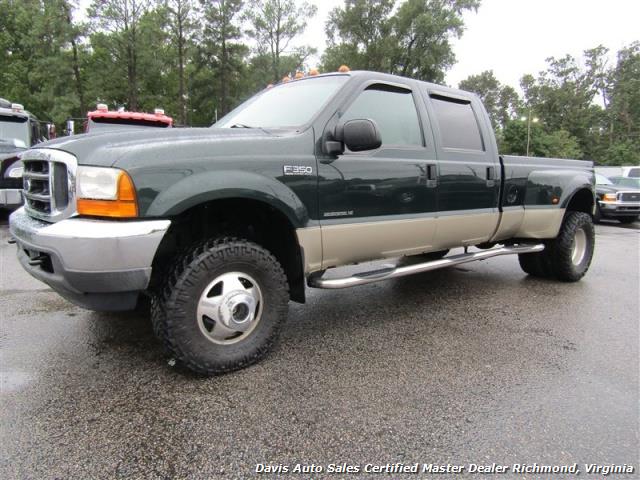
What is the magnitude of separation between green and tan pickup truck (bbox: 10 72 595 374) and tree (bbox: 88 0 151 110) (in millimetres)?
26034

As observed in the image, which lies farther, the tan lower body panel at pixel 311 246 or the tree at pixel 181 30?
the tree at pixel 181 30

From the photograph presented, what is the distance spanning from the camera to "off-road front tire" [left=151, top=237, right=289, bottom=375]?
2.38 meters

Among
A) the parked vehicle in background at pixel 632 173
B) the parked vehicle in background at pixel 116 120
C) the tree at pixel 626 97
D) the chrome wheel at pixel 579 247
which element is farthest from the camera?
the tree at pixel 626 97

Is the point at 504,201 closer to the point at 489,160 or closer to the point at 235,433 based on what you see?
the point at 489,160

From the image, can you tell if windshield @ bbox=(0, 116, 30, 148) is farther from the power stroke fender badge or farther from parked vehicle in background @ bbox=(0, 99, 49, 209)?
the power stroke fender badge

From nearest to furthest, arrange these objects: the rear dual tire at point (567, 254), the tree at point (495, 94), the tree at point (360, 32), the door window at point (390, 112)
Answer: the door window at point (390, 112)
the rear dual tire at point (567, 254)
the tree at point (360, 32)
the tree at point (495, 94)

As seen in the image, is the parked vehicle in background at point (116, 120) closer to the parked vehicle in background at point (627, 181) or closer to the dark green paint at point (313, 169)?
the dark green paint at point (313, 169)

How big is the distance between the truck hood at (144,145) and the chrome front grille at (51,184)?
6cm

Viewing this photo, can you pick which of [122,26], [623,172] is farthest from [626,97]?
[122,26]

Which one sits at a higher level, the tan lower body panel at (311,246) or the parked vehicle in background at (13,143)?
the parked vehicle in background at (13,143)

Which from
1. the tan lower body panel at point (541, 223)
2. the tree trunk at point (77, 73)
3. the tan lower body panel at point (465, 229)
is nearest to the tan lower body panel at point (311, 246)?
the tan lower body panel at point (465, 229)

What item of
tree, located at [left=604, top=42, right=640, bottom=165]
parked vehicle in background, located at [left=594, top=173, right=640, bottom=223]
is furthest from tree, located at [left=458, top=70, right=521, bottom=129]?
parked vehicle in background, located at [left=594, top=173, right=640, bottom=223]

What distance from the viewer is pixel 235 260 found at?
2.53 m

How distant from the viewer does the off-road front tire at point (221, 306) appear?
238 centimetres
